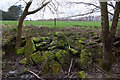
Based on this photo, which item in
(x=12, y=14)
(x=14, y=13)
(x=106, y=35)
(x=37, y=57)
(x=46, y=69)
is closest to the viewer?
(x=106, y=35)

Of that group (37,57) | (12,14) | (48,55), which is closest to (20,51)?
(37,57)

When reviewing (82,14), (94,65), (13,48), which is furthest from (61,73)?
(82,14)

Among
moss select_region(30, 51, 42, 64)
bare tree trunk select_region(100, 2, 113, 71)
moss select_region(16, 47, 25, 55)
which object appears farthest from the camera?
moss select_region(16, 47, 25, 55)

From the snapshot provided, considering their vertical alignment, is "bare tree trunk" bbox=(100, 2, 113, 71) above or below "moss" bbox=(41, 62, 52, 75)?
above

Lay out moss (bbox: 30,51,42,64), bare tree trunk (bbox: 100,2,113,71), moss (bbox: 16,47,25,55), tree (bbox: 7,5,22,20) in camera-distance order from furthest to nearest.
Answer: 1. tree (bbox: 7,5,22,20)
2. moss (bbox: 16,47,25,55)
3. moss (bbox: 30,51,42,64)
4. bare tree trunk (bbox: 100,2,113,71)

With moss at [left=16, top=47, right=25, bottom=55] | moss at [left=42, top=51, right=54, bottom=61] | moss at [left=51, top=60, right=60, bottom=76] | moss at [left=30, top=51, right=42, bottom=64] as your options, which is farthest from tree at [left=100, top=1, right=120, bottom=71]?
moss at [left=16, top=47, right=25, bottom=55]

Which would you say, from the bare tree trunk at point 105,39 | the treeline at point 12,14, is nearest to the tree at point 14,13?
the treeline at point 12,14

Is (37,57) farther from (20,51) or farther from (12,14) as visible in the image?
(12,14)

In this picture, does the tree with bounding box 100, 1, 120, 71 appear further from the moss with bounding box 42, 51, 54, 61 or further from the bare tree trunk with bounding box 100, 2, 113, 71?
the moss with bounding box 42, 51, 54, 61

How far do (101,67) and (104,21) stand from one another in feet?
5.59

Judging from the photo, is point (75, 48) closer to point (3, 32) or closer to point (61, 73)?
point (61, 73)

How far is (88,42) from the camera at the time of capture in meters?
6.12

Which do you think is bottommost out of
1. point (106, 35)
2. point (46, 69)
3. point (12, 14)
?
point (46, 69)

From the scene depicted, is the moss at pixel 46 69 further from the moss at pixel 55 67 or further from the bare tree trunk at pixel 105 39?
the bare tree trunk at pixel 105 39
